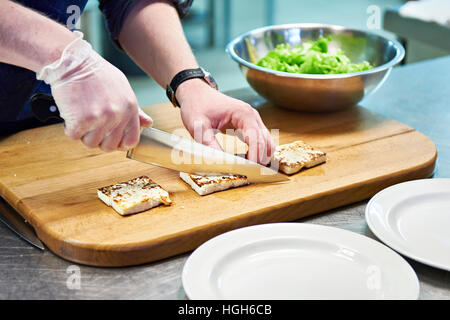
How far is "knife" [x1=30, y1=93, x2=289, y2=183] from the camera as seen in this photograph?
139cm

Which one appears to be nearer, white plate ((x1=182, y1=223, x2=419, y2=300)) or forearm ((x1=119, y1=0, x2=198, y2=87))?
white plate ((x1=182, y1=223, x2=419, y2=300))

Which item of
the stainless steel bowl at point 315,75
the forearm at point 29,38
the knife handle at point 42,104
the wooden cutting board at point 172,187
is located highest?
the forearm at point 29,38

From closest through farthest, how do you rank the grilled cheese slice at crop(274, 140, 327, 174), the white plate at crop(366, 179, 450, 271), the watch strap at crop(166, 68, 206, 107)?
the white plate at crop(366, 179, 450, 271) < the grilled cheese slice at crop(274, 140, 327, 174) < the watch strap at crop(166, 68, 206, 107)

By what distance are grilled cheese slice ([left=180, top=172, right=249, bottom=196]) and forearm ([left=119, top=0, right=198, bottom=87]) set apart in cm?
48

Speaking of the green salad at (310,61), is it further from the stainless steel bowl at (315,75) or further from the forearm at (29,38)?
the forearm at (29,38)

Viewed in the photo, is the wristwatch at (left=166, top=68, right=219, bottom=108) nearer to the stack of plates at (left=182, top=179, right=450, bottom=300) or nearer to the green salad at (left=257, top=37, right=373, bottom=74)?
the green salad at (left=257, top=37, right=373, bottom=74)

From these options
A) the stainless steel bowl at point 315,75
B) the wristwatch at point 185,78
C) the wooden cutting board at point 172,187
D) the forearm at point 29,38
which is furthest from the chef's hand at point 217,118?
the forearm at point 29,38

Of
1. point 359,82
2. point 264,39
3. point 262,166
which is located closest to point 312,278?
point 262,166

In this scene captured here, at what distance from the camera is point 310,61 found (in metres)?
1.82

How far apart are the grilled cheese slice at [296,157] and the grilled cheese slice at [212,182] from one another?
13 centimetres

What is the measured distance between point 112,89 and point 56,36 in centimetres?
17

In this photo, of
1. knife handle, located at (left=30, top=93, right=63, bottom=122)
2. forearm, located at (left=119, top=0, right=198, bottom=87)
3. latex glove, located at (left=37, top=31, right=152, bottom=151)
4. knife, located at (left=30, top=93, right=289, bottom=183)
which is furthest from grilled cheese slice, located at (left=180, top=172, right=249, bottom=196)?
forearm, located at (left=119, top=0, right=198, bottom=87)

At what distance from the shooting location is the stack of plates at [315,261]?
103 cm
